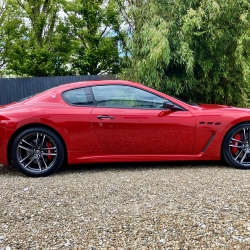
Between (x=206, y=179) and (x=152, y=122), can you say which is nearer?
(x=206, y=179)

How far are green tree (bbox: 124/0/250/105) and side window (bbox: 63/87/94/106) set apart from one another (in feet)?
6.06

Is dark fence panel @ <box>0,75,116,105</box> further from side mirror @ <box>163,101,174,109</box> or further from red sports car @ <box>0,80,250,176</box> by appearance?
side mirror @ <box>163,101,174,109</box>

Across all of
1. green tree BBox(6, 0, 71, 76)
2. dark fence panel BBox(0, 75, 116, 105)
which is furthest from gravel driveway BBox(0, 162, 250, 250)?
green tree BBox(6, 0, 71, 76)

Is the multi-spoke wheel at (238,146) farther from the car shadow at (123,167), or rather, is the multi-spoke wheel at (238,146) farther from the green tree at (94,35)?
the green tree at (94,35)

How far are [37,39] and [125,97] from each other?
29.1 feet

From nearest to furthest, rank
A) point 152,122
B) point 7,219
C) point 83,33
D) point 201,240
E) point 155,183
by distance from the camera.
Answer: point 201,240 → point 7,219 → point 155,183 → point 152,122 → point 83,33

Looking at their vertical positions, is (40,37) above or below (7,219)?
above

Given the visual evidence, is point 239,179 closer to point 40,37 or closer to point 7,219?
point 7,219

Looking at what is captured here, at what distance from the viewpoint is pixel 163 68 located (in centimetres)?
544

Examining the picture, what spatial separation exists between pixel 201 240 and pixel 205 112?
6.91ft

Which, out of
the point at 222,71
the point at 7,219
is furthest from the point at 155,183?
the point at 222,71

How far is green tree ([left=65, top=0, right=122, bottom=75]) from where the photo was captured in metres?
10.4

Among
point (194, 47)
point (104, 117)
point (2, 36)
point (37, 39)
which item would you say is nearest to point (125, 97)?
point (104, 117)

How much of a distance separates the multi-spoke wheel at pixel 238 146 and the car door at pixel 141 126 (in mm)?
470
